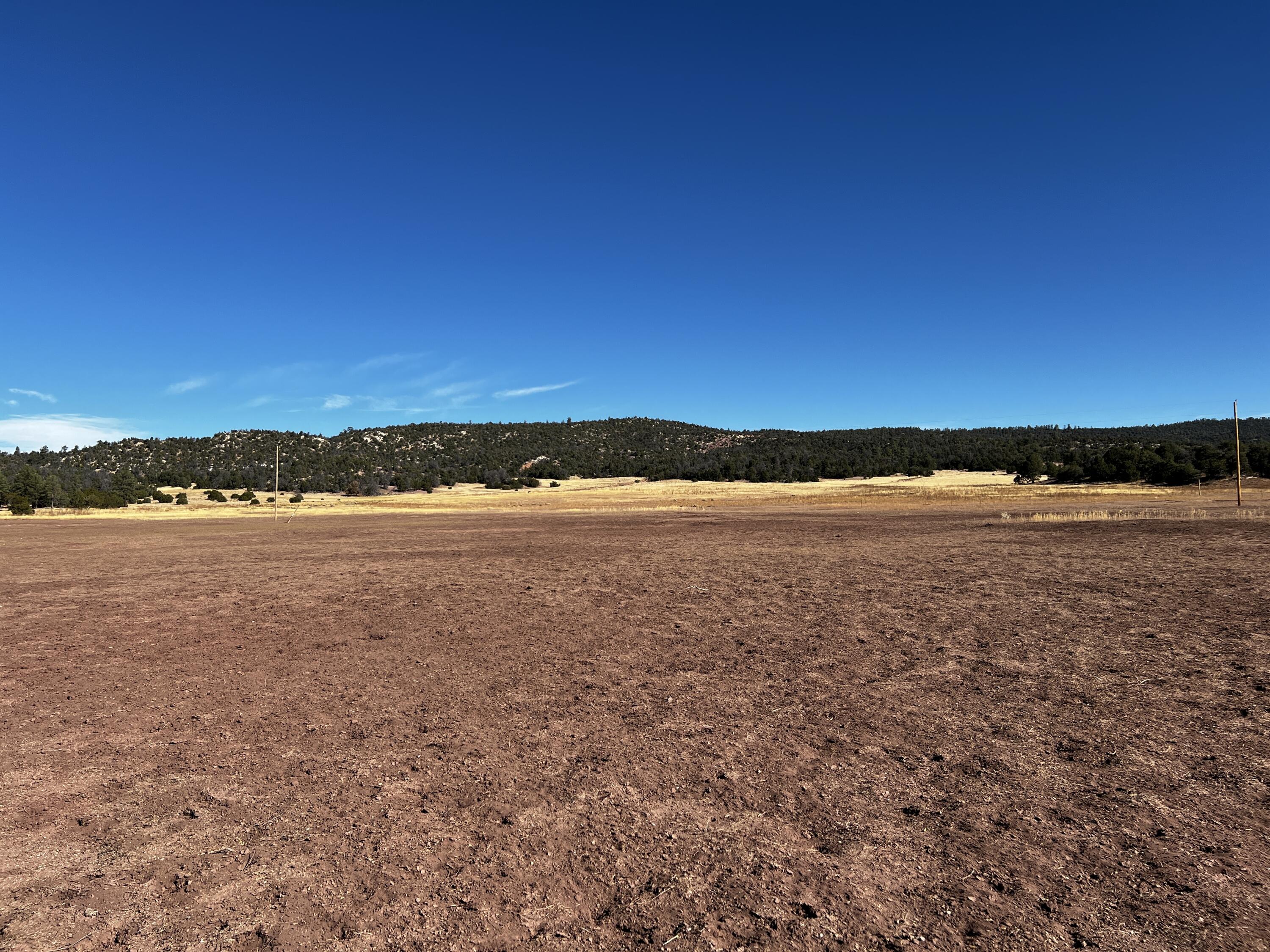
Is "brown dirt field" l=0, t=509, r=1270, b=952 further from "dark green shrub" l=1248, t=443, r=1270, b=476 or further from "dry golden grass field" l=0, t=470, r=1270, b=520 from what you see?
"dark green shrub" l=1248, t=443, r=1270, b=476

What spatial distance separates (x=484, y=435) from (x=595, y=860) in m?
179

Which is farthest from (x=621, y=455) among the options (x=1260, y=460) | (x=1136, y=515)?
(x=1136, y=515)

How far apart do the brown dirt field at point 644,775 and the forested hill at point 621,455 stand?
87516 millimetres

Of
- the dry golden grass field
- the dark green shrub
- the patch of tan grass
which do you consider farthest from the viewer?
the dark green shrub

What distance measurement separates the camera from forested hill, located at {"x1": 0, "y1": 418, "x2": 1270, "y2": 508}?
8931cm

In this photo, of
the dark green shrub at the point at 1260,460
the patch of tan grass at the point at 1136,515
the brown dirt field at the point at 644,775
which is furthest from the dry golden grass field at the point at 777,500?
the brown dirt field at the point at 644,775

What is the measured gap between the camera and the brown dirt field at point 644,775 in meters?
3.81

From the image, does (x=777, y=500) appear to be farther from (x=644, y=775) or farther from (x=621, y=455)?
(x=621, y=455)

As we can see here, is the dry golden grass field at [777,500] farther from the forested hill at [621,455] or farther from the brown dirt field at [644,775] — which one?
the brown dirt field at [644,775]

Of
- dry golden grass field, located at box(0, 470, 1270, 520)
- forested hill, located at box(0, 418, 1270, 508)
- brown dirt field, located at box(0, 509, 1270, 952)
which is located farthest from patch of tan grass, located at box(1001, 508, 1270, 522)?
forested hill, located at box(0, 418, 1270, 508)

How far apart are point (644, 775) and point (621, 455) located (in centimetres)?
15054

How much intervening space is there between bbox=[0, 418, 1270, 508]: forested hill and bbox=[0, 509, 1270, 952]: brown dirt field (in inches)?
3446

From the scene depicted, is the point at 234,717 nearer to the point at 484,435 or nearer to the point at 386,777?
the point at 386,777

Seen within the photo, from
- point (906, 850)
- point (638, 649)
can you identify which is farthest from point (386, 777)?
point (638, 649)
